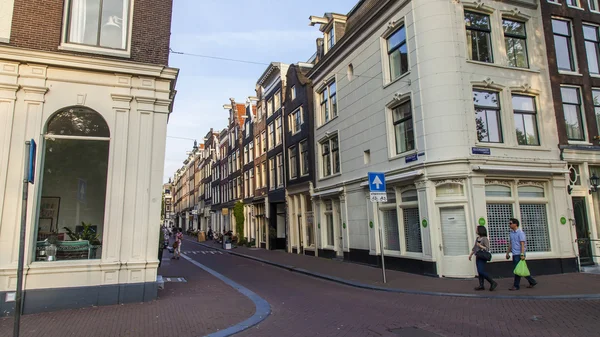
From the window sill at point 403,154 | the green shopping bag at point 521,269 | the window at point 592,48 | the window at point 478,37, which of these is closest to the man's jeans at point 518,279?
the green shopping bag at point 521,269

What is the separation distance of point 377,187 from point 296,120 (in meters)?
14.1

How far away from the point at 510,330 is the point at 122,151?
29.1 ft

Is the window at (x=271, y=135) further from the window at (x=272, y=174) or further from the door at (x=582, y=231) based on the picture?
the door at (x=582, y=231)

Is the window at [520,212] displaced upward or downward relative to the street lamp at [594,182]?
downward

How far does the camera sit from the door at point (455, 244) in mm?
12148

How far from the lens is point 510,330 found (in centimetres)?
646

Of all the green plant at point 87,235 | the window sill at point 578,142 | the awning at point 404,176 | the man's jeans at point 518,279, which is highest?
the window sill at point 578,142

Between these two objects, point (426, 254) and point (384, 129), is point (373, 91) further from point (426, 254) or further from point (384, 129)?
point (426, 254)

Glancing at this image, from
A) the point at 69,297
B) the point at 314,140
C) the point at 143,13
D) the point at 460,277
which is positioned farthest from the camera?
the point at 314,140

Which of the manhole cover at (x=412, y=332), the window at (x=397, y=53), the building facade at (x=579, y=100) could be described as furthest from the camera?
the window at (x=397, y=53)

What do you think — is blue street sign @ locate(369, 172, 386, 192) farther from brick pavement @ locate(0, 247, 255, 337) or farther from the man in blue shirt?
brick pavement @ locate(0, 247, 255, 337)

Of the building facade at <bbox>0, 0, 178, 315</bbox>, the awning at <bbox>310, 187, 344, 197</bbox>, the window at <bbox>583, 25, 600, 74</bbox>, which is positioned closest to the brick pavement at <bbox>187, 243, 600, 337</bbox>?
the building facade at <bbox>0, 0, 178, 315</bbox>

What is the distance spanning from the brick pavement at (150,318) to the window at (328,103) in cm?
1313

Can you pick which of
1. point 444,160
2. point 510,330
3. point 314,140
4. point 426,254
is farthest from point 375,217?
point 510,330
